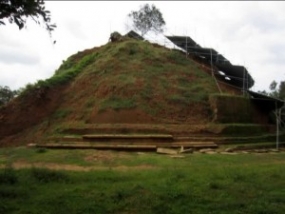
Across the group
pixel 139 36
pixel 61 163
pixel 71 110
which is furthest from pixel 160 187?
pixel 139 36

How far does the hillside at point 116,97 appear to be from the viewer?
20.0 m

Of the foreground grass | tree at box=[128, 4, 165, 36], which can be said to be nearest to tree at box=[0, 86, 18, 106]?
tree at box=[128, 4, 165, 36]

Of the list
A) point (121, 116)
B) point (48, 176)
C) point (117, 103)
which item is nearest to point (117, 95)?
point (117, 103)

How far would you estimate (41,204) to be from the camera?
8.59m

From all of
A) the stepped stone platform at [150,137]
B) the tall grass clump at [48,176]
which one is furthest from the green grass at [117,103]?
the tall grass clump at [48,176]

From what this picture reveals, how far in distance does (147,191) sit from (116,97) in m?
11.9

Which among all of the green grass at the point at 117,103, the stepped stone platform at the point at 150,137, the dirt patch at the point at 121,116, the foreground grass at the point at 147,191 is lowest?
the foreground grass at the point at 147,191

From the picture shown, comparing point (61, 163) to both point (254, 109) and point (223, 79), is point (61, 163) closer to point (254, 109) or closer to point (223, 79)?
point (254, 109)

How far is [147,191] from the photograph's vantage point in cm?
938

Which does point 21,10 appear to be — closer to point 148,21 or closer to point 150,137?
point 150,137

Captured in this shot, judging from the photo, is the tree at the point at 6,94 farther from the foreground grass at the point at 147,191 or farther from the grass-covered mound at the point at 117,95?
the foreground grass at the point at 147,191

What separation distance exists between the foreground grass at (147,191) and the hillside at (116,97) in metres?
7.23

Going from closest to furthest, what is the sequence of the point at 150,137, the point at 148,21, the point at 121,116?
the point at 150,137 → the point at 121,116 → the point at 148,21

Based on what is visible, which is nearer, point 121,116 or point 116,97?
point 121,116
